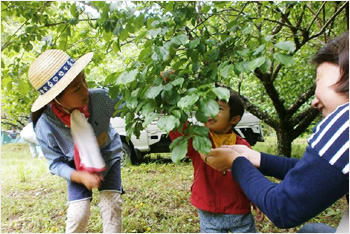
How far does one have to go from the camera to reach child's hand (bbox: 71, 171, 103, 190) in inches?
64.1

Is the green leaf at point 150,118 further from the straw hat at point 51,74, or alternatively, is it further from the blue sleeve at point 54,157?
the blue sleeve at point 54,157

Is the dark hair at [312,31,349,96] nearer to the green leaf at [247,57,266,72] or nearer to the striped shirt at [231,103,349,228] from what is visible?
the striped shirt at [231,103,349,228]

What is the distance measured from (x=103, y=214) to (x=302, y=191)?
59.2 inches

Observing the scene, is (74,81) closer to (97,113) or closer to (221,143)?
(97,113)

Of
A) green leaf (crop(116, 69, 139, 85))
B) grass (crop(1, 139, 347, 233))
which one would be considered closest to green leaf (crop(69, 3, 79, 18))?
green leaf (crop(116, 69, 139, 85))

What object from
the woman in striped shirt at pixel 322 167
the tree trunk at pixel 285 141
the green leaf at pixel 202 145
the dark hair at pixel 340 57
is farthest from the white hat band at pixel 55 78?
the tree trunk at pixel 285 141

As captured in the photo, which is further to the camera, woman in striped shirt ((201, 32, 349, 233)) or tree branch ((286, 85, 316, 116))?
tree branch ((286, 85, 316, 116))

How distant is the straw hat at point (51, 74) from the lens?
5.09 ft

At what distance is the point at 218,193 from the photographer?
1688mm

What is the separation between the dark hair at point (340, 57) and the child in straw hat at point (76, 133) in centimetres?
114

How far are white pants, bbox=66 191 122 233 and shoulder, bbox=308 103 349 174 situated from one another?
1.52 metres

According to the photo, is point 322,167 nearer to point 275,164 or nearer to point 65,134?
point 275,164

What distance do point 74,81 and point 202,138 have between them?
0.89m

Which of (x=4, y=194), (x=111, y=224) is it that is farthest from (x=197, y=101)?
(x=4, y=194)
